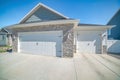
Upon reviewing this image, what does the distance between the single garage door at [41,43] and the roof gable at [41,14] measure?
1.73 m

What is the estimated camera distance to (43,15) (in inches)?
364

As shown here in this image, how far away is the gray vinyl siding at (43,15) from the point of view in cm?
872

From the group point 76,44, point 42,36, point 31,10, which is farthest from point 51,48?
point 31,10

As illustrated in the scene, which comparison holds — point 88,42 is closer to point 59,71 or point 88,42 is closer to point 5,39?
point 59,71

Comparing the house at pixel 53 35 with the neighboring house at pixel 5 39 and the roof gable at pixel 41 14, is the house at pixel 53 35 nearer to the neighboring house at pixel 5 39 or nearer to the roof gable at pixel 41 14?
the roof gable at pixel 41 14

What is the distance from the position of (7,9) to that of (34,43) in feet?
13.4

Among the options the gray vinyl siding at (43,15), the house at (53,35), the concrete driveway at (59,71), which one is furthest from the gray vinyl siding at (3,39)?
the concrete driveway at (59,71)

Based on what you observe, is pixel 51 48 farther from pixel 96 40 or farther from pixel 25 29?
pixel 96 40

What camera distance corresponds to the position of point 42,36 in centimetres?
848

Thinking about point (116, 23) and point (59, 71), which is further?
point (116, 23)

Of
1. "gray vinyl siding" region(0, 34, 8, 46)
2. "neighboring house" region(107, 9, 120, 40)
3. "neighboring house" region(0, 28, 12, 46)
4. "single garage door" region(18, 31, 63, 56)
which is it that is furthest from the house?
"gray vinyl siding" region(0, 34, 8, 46)

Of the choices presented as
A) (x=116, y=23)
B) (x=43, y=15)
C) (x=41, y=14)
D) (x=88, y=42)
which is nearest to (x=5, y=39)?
(x=41, y=14)

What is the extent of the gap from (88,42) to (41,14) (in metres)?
6.32

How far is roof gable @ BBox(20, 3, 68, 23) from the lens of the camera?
28.5 ft
